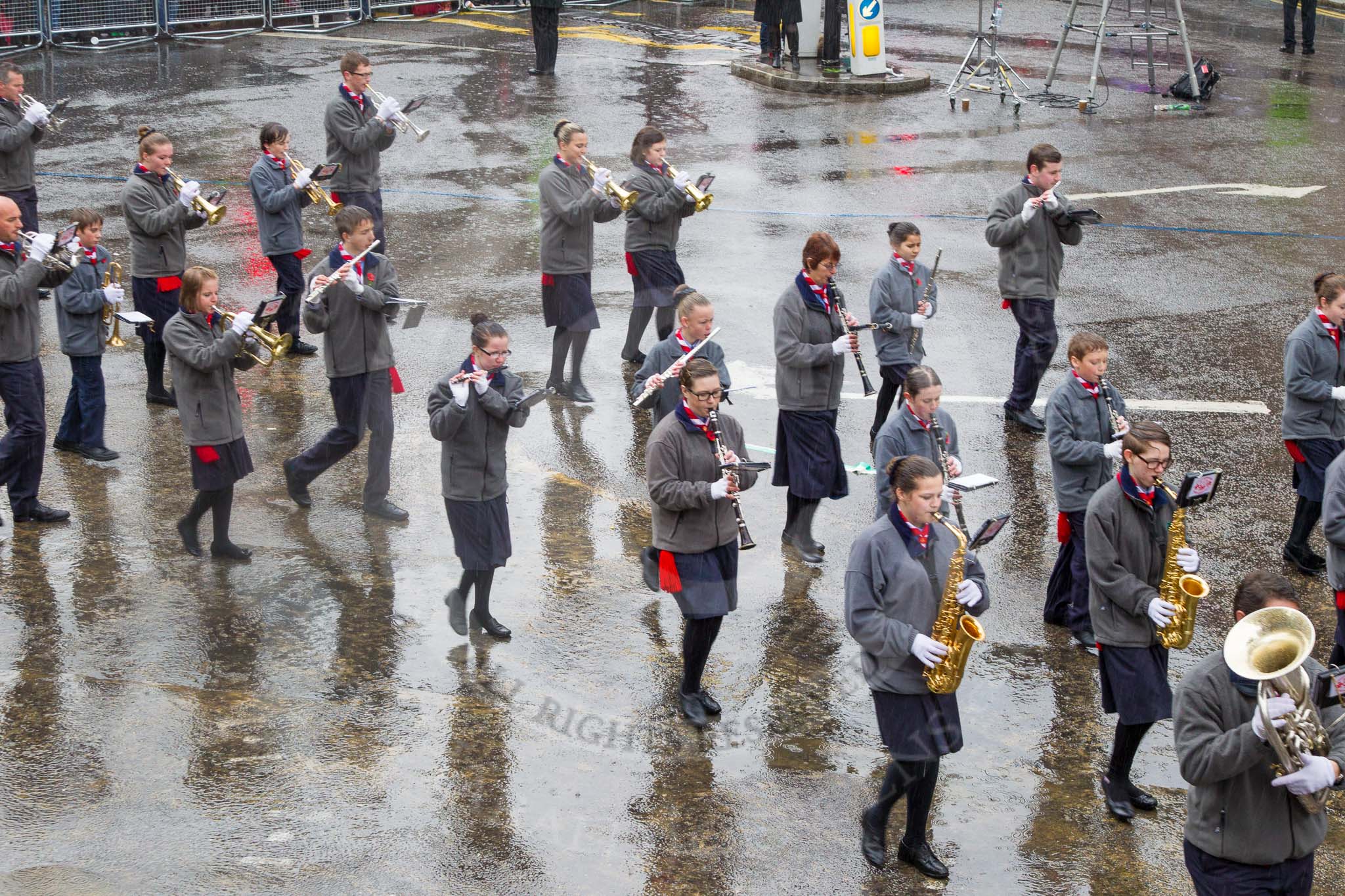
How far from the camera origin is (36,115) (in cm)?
1240

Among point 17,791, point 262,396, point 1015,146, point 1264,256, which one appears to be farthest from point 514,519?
point 1015,146

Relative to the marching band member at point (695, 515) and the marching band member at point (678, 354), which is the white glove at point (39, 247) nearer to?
the marching band member at point (678, 354)

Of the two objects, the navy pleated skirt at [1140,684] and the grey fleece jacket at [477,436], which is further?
the grey fleece jacket at [477,436]

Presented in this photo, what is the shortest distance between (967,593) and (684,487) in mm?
1560

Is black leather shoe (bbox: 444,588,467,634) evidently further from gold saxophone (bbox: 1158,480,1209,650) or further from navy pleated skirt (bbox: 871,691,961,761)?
gold saxophone (bbox: 1158,480,1209,650)

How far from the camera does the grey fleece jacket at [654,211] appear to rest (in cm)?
1155

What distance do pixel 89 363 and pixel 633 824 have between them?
18.0 ft

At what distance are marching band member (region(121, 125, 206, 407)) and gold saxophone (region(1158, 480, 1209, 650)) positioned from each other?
7227 mm

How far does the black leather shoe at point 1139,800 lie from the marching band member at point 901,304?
3.47 metres

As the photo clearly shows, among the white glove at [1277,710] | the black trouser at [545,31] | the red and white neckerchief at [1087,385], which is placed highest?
the black trouser at [545,31]

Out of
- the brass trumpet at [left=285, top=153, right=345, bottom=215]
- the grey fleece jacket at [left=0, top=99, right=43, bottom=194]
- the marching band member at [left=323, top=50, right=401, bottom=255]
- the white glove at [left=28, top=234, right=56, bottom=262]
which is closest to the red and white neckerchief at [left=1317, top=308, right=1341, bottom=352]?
the brass trumpet at [left=285, top=153, right=345, bottom=215]

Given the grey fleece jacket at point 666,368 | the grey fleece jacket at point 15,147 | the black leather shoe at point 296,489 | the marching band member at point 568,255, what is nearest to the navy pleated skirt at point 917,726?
the grey fleece jacket at point 666,368

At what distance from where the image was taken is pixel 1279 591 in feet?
17.6

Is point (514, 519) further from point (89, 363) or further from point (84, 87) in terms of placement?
point (84, 87)
